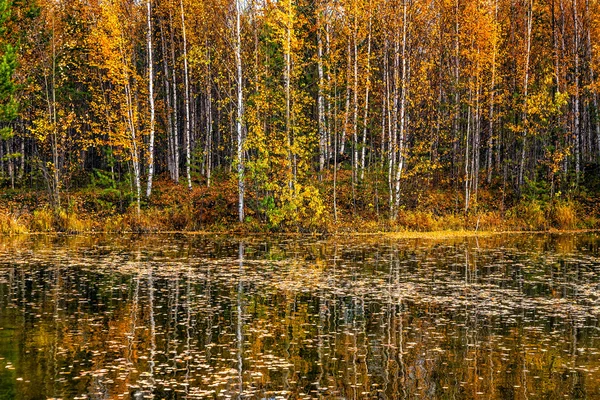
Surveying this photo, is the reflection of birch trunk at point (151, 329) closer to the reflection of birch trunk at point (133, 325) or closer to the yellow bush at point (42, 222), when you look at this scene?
the reflection of birch trunk at point (133, 325)

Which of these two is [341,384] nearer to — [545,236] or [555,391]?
[555,391]

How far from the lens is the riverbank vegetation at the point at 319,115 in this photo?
42.6 meters

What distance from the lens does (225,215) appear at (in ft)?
144

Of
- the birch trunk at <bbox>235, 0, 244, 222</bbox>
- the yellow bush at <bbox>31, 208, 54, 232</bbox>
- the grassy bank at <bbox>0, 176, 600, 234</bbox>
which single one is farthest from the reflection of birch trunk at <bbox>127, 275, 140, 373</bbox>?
the yellow bush at <bbox>31, 208, 54, 232</bbox>

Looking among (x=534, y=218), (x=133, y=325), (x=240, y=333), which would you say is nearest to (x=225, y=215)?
(x=534, y=218)

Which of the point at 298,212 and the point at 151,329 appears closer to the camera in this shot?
the point at 151,329

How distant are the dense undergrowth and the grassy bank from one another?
0.05 meters

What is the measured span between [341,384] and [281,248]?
2196cm

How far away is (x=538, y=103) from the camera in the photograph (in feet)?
151

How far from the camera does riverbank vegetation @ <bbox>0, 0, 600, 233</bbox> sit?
1676 inches

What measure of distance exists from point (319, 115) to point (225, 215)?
8708mm

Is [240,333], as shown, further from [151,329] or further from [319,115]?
[319,115]

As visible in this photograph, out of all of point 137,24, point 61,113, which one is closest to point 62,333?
point 61,113

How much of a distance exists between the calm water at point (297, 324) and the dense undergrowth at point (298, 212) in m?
8.99
